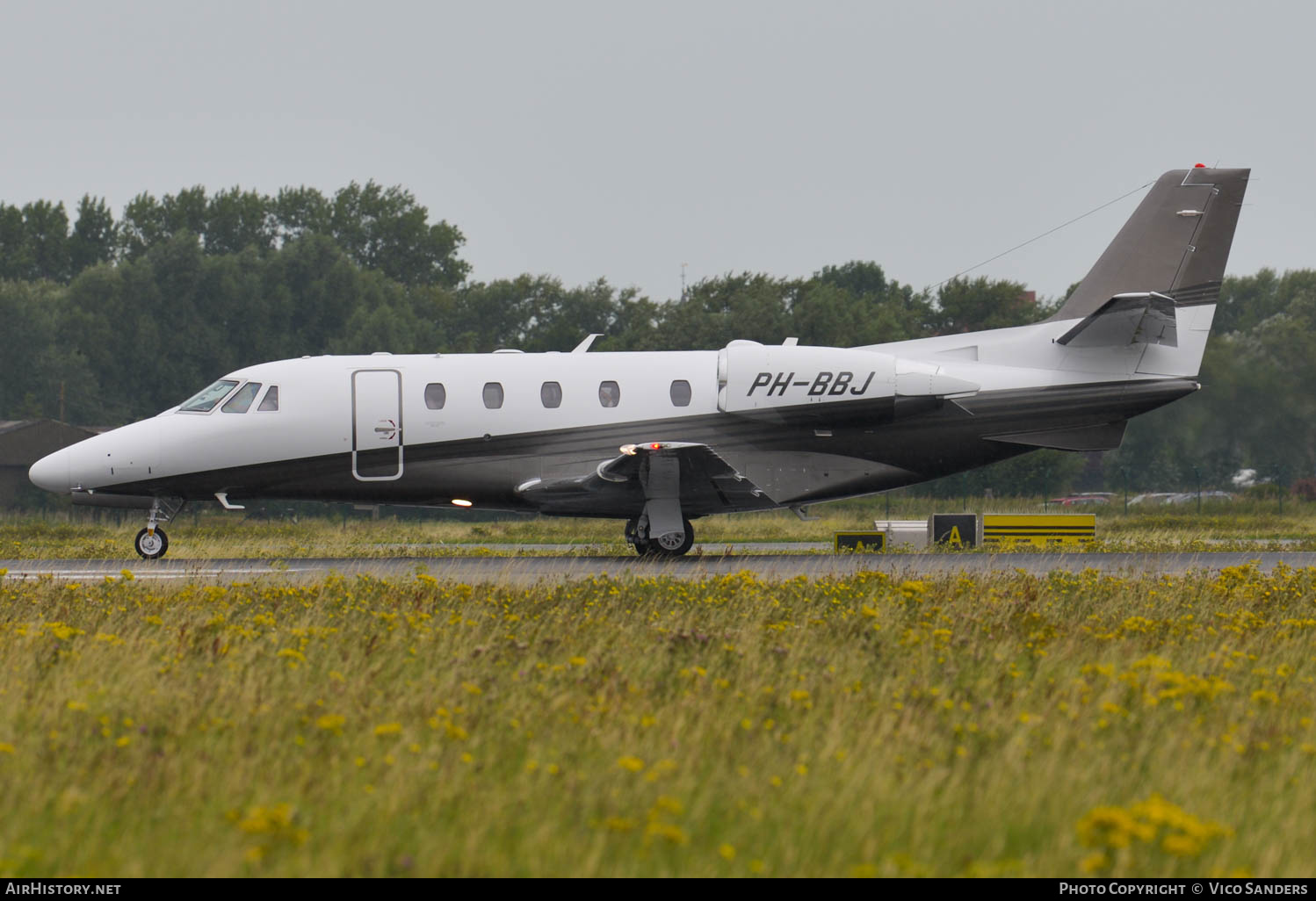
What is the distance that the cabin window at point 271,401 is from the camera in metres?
19.4

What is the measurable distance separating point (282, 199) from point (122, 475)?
76.3 meters

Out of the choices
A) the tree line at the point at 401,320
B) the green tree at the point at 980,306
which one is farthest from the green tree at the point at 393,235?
the green tree at the point at 980,306

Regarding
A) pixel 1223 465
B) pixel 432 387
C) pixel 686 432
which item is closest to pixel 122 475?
pixel 432 387

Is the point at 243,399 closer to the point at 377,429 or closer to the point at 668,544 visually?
the point at 377,429

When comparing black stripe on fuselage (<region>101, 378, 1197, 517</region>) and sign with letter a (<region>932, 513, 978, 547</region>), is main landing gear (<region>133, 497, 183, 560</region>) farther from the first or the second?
sign with letter a (<region>932, 513, 978, 547</region>)

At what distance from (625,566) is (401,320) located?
54.2m

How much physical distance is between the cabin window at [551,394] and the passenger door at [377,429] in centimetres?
207

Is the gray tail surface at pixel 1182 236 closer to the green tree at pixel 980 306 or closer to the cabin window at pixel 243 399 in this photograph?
the cabin window at pixel 243 399

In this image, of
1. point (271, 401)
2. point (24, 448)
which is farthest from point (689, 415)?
point (24, 448)

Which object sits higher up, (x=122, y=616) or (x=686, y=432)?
(x=686, y=432)

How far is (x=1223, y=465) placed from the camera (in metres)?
39.1

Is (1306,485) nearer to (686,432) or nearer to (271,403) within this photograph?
(686,432)

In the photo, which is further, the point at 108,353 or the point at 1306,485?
the point at 108,353

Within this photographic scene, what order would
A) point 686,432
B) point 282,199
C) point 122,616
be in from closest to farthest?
point 122,616 < point 686,432 < point 282,199
